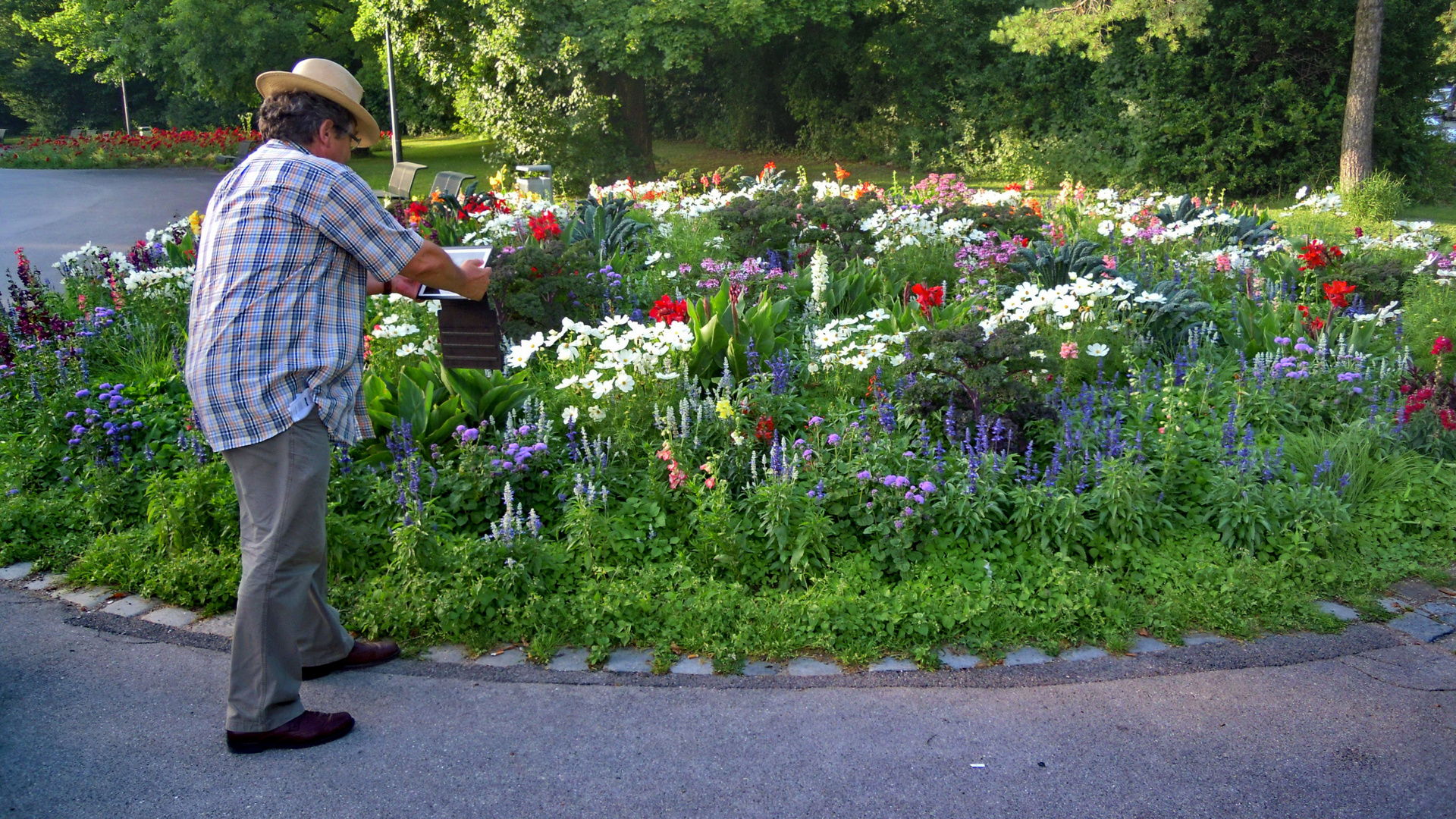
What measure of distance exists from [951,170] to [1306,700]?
20.3 m

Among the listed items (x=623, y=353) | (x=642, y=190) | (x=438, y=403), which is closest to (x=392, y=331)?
(x=438, y=403)

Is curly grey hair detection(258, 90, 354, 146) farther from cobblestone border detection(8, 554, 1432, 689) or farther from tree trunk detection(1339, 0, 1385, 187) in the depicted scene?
tree trunk detection(1339, 0, 1385, 187)

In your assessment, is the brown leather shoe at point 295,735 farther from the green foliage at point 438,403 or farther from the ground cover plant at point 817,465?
the green foliage at point 438,403

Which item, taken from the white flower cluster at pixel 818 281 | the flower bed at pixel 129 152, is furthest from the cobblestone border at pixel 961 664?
the flower bed at pixel 129 152

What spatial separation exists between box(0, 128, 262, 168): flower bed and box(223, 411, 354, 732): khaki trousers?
95.0 ft

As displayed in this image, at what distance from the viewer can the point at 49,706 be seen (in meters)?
3.31

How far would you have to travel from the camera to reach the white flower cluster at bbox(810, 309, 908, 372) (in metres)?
4.93

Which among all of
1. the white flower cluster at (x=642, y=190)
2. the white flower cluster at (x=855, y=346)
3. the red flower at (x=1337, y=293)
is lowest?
the white flower cluster at (x=855, y=346)

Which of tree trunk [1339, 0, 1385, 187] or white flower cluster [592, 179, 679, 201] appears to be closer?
white flower cluster [592, 179, 679, 201]

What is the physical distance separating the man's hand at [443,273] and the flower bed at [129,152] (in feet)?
94.4

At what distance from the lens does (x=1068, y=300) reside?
527 centimetres

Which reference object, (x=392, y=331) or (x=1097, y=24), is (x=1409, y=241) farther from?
(x=1097, y=24)

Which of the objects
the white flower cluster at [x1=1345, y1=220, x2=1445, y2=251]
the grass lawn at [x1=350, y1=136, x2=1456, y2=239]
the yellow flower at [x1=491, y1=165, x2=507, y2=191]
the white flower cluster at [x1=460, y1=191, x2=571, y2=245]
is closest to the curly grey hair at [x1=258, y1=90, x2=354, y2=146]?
the white flower cluster at [x1=460, y1=191, x2=571, y2=245]

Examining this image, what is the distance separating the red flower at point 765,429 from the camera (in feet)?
14.6
